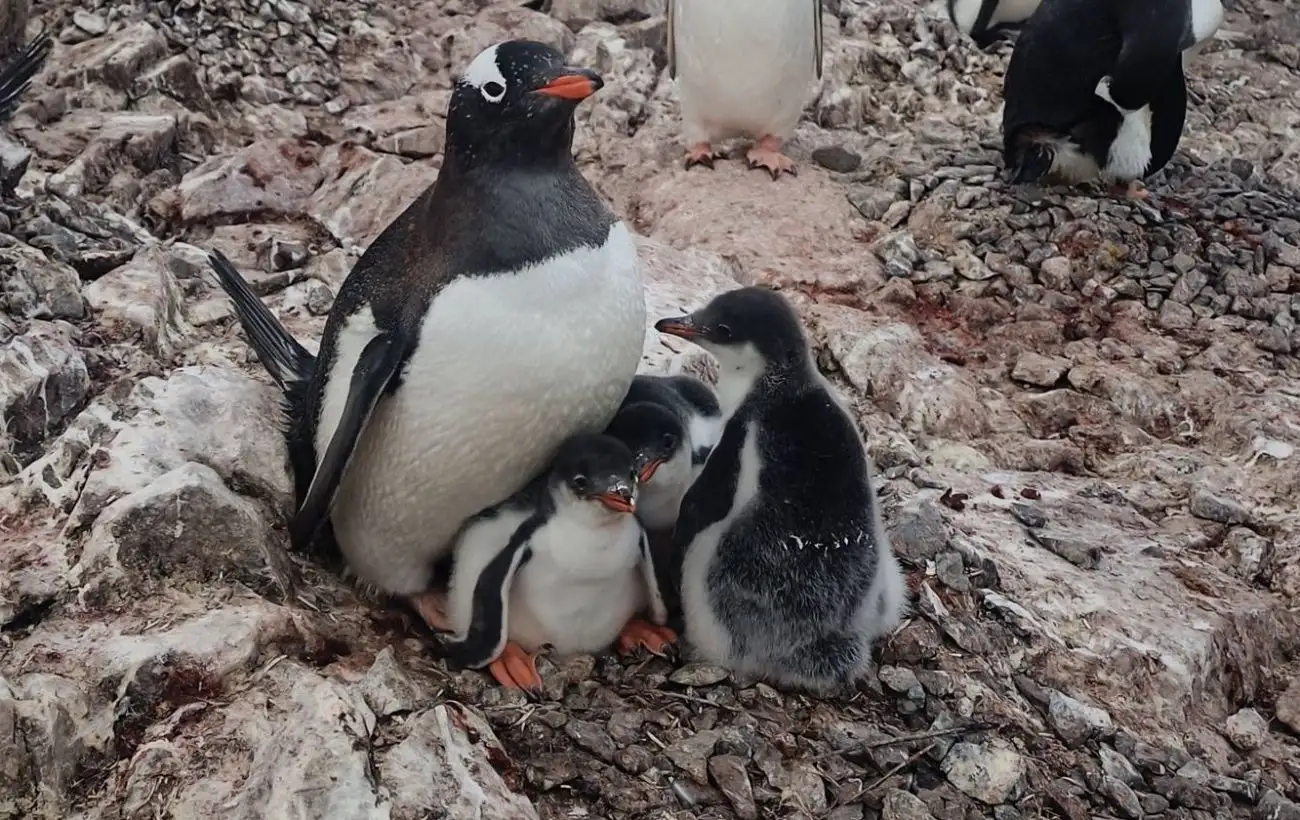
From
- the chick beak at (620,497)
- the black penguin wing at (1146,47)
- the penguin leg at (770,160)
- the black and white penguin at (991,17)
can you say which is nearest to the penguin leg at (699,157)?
the penguin leg at (770,160)

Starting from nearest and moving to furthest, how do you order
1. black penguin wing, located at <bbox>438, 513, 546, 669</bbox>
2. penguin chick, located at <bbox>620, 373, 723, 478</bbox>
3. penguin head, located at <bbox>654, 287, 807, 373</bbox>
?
black penguin wing, located at <bbox>438, 513, 546, 669</bbox> < penguin head, located at <bbox>654, 287, 807, 373</bbox> < penguin chick, located at <bbox>620, 373, 723, 478</bbox>

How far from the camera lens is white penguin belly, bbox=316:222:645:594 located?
2.18m

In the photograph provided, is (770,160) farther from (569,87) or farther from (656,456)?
(569,87)

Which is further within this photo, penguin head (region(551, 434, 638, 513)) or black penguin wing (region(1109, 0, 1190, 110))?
black penguin wing (region(1109, 0, 1190, 110))

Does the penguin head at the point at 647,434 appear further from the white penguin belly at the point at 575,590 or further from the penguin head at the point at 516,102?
the penguin head at the point at 516,102

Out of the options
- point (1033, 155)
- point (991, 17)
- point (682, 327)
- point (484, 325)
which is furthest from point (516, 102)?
point (991, 17)

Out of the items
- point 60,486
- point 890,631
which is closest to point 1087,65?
point 890,631

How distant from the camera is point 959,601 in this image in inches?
105

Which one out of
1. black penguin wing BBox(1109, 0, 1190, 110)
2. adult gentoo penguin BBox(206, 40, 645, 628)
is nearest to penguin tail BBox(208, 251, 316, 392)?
adult gentoo penguin BBox(206, 40, 645, 628)

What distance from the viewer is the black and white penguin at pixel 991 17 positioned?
18.7 feet

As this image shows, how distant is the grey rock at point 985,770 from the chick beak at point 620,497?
27.0 inches

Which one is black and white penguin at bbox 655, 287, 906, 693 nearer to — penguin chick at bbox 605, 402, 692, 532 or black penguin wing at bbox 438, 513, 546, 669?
penguin chick at bbox 605, 402, 692, 532

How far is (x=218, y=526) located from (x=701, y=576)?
2.82 ft

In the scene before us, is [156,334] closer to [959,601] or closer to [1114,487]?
[959,601]
